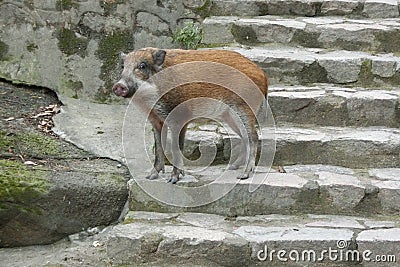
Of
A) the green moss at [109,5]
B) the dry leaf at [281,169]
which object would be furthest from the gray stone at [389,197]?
the green moss at [109,5]

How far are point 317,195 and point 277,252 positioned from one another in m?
0.55

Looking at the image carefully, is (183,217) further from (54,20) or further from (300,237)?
(54,20)

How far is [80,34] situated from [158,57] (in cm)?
217

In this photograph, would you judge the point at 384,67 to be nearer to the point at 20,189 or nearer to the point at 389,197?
the point at 389,197

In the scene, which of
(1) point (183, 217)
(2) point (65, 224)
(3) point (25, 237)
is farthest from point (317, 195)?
(3) point (25, 237)

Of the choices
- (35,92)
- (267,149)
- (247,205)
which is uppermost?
(35,92)

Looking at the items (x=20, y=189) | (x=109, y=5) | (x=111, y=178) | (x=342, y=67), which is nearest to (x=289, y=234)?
(x=111, y=178)

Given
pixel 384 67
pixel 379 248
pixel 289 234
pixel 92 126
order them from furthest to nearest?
pixel 92 126, pixel 384 67, pixel 289 234, pixel 379 248

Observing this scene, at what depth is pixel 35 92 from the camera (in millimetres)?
5785

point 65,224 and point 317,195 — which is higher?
point 317,195

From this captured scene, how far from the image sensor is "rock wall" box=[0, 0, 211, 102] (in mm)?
5703

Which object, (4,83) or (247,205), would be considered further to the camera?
(4,83)

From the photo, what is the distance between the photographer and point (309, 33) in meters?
5.45

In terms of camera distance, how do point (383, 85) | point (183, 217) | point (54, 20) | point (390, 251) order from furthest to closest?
point (54, 20)
point (383, 85)
point (183, 217)
point (390, 251)
